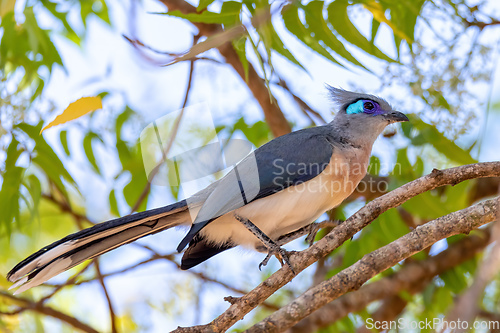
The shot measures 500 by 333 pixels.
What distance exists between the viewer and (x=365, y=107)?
4.12m

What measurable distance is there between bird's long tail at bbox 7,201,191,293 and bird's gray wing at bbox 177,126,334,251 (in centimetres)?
34

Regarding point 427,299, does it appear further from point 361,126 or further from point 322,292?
point 322,292

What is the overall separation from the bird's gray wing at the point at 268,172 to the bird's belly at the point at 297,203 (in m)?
0.05

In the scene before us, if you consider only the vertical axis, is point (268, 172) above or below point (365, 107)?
below

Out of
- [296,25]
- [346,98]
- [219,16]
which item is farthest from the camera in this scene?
[346,98]

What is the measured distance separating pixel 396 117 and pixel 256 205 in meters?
1.37

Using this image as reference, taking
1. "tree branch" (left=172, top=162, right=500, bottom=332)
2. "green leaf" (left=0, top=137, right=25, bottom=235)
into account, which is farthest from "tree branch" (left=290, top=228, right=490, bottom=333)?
"green leaf" (left=0, top=137, right=25, bottom=235)

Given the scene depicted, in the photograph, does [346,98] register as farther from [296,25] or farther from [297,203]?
[296,25]

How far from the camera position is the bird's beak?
3.87 metres

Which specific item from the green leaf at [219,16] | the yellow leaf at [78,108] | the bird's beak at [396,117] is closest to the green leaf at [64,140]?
the yellow leaf at [78,108]

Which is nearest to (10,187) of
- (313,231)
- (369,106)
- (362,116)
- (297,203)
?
(297,203)

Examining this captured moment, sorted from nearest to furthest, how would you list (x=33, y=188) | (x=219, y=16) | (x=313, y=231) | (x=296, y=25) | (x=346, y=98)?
1. (x=219, y=16)
2. (x=296, y=25)
3. (x=33, y=188)
4. (x=313, y=231)
5. (x=346, y=98)

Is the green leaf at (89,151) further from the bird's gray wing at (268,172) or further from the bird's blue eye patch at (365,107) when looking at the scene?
the bird's blue eye patch at (365,107)

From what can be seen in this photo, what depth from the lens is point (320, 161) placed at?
3535 millimetres
